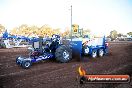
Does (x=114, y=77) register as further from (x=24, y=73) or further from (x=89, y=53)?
(x=89, y=53)

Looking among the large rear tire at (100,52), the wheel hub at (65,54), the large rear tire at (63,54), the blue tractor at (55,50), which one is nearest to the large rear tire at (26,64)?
the blue tractor at (55,50)

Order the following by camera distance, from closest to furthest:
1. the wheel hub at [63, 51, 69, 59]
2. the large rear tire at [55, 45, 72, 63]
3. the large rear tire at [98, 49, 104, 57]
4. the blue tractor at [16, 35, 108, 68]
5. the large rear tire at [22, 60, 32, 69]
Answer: the large rear tire at [22, 60, 32, 69] < the blue tractor at [16, 35, 108, 68] < the large rear tire at [55, 45, 72, 63] < the wheel hub at [63, 51, 69, 59] < the large rear tire at [98, 49, 104, 57]

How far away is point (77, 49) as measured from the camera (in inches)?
596

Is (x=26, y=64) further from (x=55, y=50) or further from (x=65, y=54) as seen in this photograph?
(x=65, y=54)

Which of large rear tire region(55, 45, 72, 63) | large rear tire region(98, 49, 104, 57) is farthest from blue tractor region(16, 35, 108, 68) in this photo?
large rear tire region(98, 49, 104, 57)

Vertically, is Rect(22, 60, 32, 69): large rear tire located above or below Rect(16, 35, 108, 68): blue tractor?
below

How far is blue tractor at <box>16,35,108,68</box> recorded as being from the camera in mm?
12789

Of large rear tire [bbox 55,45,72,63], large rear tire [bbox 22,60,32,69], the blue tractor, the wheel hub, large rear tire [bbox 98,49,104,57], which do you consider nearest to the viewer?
large rear tire [bbox 22,60,32,69]

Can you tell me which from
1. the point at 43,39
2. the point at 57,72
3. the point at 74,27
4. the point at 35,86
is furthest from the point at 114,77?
the point at 74,27

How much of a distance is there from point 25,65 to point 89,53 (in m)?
5.55

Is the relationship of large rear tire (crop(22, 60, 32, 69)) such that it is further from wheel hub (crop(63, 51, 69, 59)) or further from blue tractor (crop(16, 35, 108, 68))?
wheel hub (crop(63, 51, 69, 59))

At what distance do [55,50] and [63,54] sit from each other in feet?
1.88

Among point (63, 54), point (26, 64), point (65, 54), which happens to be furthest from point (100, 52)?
point (26, 64)

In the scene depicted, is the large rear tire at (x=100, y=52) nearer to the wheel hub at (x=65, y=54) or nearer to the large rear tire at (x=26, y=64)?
the wheel hub at (x=65, y=54)
